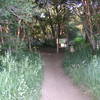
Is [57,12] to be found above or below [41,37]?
above

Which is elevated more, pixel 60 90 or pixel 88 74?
pixel 88 74

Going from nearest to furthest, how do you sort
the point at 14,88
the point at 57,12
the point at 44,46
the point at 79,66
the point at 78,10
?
1. the point at 14,88
2. the point at 79,66
3. the point at 78,10
4. the point at 57,12
5. the point at 44,46

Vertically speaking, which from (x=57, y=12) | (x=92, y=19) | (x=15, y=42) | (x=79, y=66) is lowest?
(x=79, y=66)

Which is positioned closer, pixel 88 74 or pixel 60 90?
pixel 60 90

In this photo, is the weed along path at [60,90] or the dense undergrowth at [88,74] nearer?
the weed along path at [60,90]

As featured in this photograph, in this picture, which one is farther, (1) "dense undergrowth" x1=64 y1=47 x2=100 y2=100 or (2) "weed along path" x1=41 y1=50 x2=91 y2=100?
(1) "dense undergrowth" x1=64 y1=47 x2=100 y2=100

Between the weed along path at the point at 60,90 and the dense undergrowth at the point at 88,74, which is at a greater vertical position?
the dense undergrowth at the point at 88,74

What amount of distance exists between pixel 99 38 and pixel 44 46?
12.3 meters

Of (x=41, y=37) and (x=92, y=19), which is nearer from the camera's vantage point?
(x=92, y=19)

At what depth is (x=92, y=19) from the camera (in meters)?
10.6

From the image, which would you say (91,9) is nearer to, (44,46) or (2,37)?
(2,37)

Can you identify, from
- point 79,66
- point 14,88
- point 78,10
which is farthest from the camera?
point 78,10

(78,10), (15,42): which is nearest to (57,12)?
(78,10)

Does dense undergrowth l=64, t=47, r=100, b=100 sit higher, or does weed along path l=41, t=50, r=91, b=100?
dense undergrowth l=64, t=47, r=100, b=100
